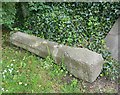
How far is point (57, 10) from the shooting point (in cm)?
473

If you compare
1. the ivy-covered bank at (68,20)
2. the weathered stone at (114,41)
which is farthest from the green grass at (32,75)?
the weathered stone at (114,41)

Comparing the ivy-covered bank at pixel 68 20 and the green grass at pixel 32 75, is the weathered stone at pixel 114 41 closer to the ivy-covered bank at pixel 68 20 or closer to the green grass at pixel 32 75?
the ivy-covered bank at pixel 68 20

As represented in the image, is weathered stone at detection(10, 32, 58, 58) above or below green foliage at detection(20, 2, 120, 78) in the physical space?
below


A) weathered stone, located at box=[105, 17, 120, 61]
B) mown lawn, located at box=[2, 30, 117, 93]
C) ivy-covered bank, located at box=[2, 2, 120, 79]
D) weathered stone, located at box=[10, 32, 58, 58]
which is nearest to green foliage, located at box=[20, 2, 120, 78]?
ivy-covered bank, located at box=[2, 2, 120, 79]

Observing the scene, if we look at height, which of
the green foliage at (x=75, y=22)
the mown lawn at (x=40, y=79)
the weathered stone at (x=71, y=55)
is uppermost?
the green foliage at (x=75, y=22)

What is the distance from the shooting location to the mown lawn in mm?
3475

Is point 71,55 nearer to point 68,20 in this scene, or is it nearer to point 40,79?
point 40,79

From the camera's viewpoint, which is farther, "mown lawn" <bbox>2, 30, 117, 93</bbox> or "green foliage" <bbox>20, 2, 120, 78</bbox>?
"green foliage" <bbox>20, 2, 120, 78</bbox>

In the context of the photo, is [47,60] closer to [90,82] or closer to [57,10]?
[90,82]

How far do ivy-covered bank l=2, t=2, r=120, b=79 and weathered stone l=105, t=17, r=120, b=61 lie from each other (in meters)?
0.11

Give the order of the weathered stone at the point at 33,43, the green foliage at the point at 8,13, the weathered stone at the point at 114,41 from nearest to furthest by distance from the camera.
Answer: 1. the weathered stone at the point at 33,43
2. the weathered stone at the point at 114,41
3. the green foliage at the point at 8,13

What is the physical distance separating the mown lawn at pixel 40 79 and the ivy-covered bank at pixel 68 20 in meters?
0.52

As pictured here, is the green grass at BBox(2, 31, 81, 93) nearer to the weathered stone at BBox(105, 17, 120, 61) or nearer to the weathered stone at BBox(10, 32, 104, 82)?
the weathered stone at BBox(10, 32, 104, 82)

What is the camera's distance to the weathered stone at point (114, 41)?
407 cm
